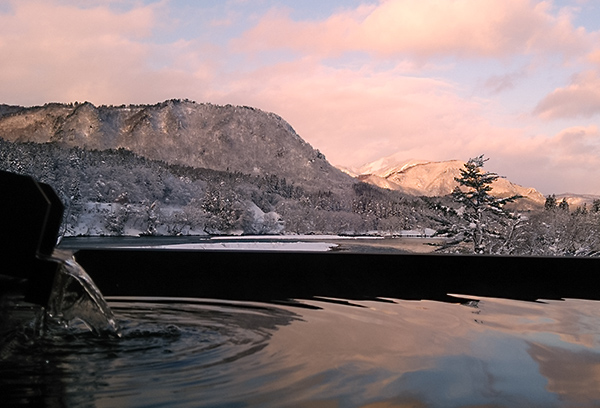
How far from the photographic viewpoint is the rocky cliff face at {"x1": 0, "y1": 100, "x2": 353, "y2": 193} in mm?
99812

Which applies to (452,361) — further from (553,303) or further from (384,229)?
(384,229)

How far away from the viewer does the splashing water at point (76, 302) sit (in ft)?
7.07

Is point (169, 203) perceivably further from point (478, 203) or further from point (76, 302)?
point (76, 302)

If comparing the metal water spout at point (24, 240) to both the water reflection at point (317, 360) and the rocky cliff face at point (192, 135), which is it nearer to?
the water reflection at point (317, 360)

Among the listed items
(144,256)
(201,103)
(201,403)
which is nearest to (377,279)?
(144,256)

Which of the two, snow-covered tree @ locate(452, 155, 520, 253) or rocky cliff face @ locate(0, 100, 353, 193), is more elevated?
rocky cliff face @ locate(0, 100, 353, 193)

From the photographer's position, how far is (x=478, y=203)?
818 inches

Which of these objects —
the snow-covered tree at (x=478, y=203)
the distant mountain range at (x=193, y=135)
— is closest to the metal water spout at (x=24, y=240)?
the snow-covered tree at (x=478, y=203)

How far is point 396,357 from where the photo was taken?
6.61 feet

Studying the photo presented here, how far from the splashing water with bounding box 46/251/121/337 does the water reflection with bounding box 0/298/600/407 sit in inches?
2.8

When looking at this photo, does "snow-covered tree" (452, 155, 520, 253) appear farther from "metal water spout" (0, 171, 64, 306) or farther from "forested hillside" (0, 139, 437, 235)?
"forested hillside" (0, 139, 437, 235)

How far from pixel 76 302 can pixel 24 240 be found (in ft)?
1.58

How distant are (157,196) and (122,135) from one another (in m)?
50.3

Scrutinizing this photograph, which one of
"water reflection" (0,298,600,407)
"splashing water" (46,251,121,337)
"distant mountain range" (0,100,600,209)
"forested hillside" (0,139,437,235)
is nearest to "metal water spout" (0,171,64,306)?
"splashing water" (46,251,121,337)
